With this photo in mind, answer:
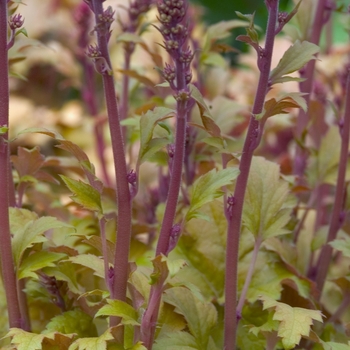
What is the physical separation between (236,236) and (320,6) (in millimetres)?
519

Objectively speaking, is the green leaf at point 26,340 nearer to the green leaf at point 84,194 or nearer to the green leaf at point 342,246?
the green leaf at point 84,194

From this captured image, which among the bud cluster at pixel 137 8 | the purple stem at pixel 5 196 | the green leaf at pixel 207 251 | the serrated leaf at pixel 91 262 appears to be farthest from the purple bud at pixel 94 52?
the bud cluster at pixel 137 8

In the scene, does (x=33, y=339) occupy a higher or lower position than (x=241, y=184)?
lower

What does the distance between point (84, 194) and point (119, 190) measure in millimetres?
38

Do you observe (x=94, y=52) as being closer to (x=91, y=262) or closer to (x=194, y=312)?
(x=91, y=262)

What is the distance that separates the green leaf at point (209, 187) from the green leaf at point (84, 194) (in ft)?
0.33

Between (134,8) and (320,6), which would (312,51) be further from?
(134,8)

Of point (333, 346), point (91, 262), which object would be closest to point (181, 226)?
point (91, 262)

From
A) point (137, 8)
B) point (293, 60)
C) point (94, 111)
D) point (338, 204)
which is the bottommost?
point (338, 204)

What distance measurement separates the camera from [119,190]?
581mm

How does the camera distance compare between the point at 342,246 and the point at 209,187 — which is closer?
the point at 209,187

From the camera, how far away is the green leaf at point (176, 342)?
0.63m

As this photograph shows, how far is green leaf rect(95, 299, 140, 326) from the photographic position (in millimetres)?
559

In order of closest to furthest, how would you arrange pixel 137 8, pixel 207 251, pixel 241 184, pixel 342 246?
pixel 241 184 → pixel 342 246 → pixel 207 251 → pixel 137 8
